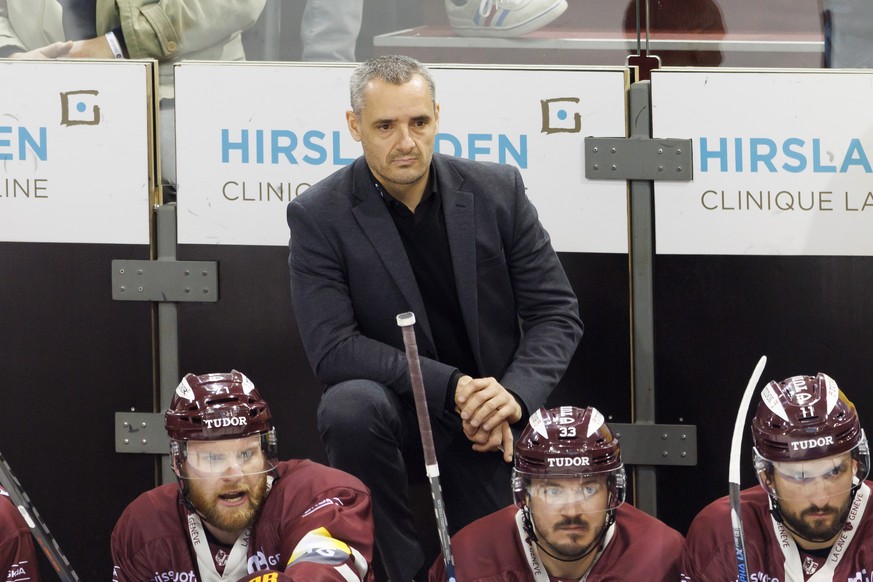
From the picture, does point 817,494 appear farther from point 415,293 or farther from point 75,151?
point 75,151

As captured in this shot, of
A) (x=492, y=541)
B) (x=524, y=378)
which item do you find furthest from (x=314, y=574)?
(x=524, y=378)

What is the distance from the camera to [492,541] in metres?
3.24

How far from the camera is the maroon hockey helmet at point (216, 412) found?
3.26 metres

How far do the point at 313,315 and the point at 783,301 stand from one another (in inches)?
55.2

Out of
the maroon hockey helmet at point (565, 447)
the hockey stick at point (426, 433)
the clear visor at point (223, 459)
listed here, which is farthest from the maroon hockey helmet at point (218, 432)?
the maroon hockey helmet at point (565, 447)

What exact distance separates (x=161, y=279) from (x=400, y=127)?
102 cm

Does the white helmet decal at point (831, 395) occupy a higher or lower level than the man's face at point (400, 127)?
lower

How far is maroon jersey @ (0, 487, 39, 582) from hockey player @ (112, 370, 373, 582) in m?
0.19

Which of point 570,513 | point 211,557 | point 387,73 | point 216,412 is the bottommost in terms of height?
point 211,557

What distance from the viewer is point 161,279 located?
4.22m

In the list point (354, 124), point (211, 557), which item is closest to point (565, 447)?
point (211, 557)

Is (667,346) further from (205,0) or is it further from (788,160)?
(205,0)

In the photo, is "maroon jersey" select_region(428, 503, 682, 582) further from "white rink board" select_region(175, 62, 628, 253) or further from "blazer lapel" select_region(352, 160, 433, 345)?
"white rink board" select_region(175, 62, 628, 253)

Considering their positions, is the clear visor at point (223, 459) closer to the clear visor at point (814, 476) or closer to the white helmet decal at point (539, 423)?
the white helmet decal at point (539, 423)
